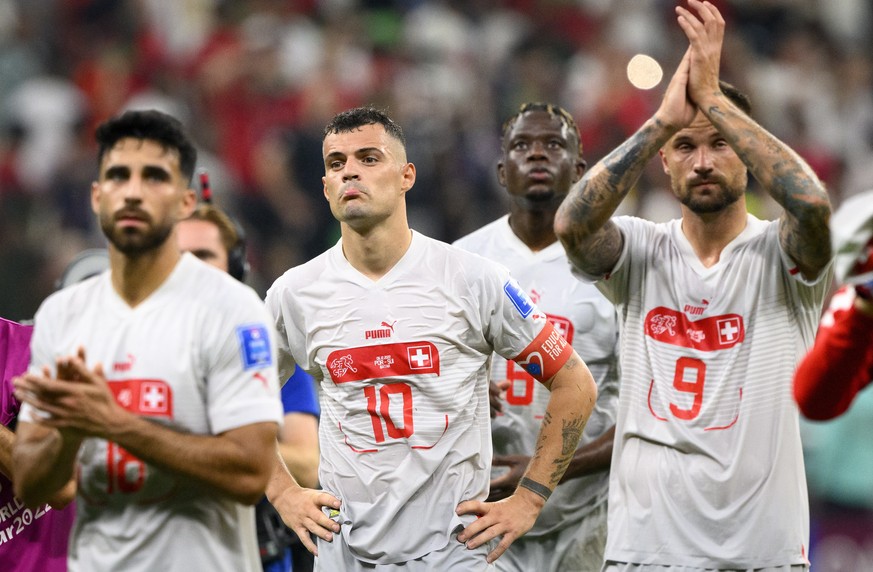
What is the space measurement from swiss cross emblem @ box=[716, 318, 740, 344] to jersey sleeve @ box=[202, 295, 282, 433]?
1820 mm

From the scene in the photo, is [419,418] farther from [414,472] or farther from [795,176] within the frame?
[795,176]

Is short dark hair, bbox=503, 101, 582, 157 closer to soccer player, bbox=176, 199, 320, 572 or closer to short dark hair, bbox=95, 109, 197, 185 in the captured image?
soccer player, bbox=176, 199, 320, 572

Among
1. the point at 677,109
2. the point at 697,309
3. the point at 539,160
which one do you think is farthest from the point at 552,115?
the point at 697,309

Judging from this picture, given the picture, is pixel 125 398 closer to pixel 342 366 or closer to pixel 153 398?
pixel 153 398

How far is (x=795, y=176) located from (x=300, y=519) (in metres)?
2.18

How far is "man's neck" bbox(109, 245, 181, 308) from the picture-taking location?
403 centimetres

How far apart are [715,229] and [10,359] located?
2721 millimetres

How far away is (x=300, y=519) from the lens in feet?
16.4

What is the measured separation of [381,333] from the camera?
195 inches

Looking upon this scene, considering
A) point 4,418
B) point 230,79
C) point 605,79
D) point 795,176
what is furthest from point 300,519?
point 605,79

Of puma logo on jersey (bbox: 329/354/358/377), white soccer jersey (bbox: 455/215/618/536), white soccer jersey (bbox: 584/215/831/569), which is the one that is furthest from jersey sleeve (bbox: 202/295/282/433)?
white soccer jersey (bbox: 455/215/618/536)

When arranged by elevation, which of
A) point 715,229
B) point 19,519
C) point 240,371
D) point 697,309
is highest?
point 715,229

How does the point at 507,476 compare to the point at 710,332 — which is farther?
the point at 507,476

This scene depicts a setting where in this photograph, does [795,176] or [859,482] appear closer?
[795,176]
